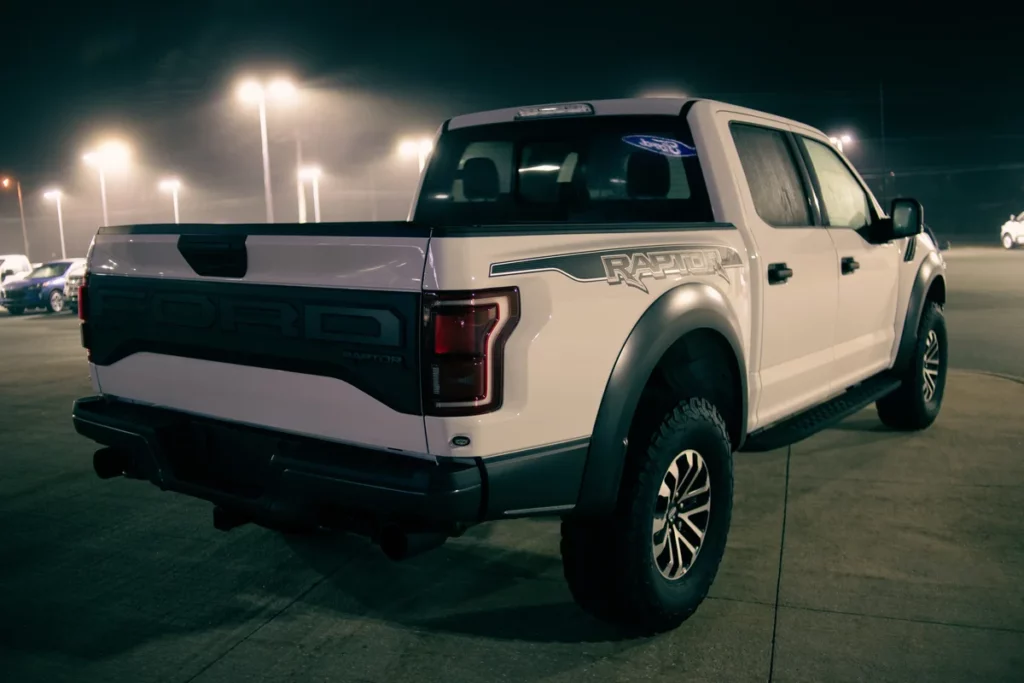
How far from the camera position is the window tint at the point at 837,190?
506cm

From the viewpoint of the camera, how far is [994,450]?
5.82 m

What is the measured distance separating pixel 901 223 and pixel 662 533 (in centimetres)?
285

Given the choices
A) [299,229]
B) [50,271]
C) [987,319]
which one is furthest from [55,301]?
[299,229]

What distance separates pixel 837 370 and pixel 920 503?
795 millimetres

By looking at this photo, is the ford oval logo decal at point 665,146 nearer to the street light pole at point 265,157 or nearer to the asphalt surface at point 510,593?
the asphalt surface at point 510,593

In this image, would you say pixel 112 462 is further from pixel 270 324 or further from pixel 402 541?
pixel 402 541

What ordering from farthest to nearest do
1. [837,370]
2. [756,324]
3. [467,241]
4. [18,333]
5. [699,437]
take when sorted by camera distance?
[18,333] < [837,370] < [756,324] < [699,437] < [467,241]

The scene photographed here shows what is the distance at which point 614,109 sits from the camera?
4.57 m

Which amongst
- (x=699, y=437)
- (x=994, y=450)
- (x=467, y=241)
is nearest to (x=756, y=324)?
(x=699, y=437)

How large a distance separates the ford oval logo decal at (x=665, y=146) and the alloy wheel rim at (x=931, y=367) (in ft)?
9.48

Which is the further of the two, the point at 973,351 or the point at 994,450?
the point at 973,351

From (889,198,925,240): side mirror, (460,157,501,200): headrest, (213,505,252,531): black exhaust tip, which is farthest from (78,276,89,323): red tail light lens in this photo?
(889,198,925,240): side mirror

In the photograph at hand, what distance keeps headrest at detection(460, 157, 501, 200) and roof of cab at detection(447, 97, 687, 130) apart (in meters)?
0.27

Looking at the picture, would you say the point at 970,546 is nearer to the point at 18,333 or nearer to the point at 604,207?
the point at 604,207
